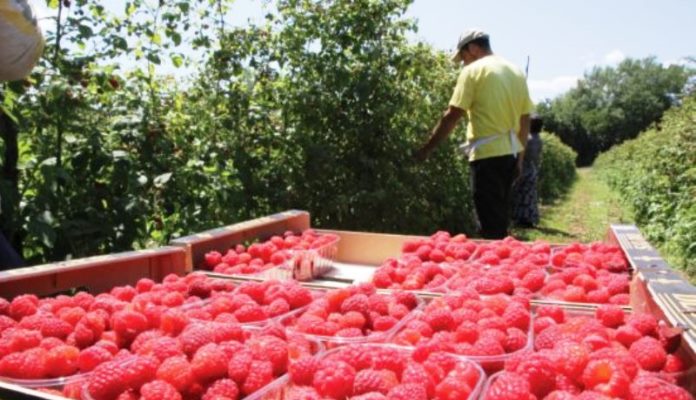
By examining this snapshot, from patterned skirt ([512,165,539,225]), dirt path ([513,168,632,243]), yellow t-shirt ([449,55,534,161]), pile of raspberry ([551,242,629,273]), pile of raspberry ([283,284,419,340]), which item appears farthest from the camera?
patterned skirt ([512,165,539,225])

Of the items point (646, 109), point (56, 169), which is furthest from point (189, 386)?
point (646, 109)

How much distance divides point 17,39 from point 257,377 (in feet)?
5.57

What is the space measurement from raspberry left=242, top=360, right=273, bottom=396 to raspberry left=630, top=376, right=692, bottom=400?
74 cm

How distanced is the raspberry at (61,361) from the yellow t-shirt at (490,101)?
3211mm

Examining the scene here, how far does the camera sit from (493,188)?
419 centimetres

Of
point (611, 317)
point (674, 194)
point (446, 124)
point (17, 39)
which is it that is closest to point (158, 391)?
point (611, 317)

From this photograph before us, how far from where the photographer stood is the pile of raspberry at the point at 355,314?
1594mm

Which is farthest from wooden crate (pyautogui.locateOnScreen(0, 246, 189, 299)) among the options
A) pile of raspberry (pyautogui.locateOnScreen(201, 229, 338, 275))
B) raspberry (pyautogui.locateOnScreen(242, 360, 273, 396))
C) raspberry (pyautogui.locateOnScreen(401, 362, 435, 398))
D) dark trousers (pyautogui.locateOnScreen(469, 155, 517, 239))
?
dark trousers (pyautogui.locateOnScreen(469, 155, 517, 239))

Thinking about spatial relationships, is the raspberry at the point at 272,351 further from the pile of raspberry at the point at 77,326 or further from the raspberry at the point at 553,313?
the raspberry at the point at 553,313

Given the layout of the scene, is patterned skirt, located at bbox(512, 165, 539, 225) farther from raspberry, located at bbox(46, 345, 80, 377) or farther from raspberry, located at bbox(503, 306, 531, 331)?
raspberry, located at bbox(46, 345, 80, 377)

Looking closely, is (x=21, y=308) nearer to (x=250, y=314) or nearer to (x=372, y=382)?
(x=250, y=314)

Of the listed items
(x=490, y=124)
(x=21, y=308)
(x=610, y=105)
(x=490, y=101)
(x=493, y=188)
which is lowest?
(x=21, y=308)

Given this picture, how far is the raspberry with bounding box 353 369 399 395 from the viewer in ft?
3.99

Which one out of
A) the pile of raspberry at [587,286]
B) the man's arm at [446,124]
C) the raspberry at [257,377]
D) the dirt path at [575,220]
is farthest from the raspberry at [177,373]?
the dirt path at [575,220]
